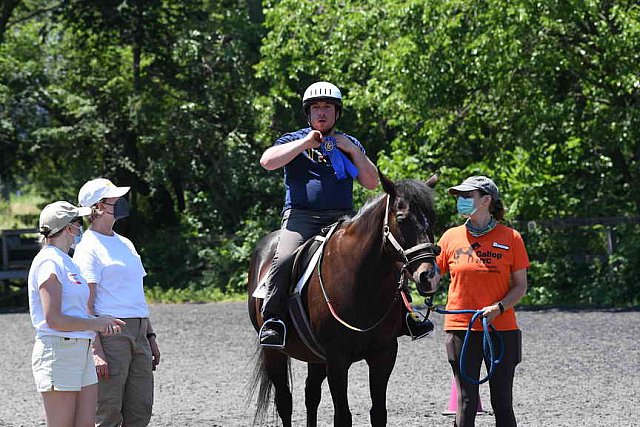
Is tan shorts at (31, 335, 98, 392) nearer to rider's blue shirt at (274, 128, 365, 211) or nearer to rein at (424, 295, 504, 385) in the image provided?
rein at (424, 295, 504, 385)

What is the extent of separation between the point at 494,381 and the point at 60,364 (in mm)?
2470

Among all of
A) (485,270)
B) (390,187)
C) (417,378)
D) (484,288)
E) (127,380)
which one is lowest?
(417,378)

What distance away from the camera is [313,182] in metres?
7.24

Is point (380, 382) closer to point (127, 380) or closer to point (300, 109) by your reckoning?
point (127, 380)

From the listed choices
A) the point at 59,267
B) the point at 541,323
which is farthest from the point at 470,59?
the point at 59,267

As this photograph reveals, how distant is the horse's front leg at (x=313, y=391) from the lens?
7469 millimetres

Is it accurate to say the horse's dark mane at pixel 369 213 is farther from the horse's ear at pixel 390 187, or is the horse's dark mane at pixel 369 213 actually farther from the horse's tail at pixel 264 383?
the horse's tail at pixel 264 383

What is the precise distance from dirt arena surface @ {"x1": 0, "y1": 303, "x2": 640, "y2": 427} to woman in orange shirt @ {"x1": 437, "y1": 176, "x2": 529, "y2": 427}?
6.69 ft

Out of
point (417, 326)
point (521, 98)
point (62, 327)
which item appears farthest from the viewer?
point (521, 98)

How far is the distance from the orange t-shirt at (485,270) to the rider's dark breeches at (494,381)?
0.09 m

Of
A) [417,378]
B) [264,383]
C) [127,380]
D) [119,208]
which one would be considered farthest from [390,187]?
[417,378]

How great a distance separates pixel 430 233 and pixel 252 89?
19086 millimetres

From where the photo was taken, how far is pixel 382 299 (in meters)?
6.67

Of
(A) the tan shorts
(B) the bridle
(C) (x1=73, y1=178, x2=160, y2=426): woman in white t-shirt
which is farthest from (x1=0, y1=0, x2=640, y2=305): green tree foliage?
(A) the tan shorts
